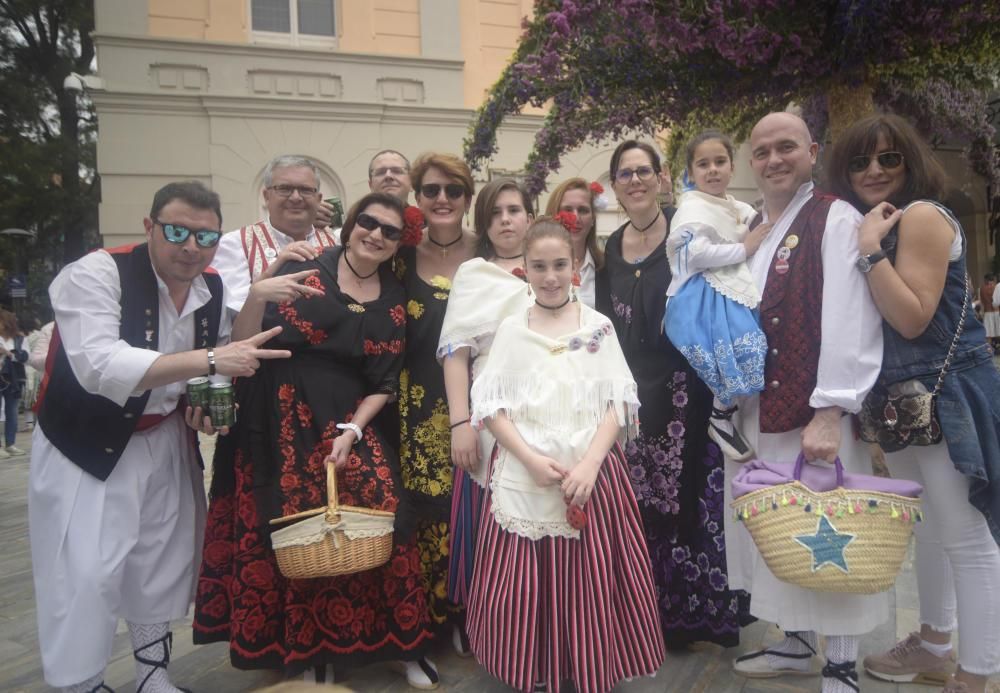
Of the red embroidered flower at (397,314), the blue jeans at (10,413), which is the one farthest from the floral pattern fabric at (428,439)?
the blue jeans at (10,413)

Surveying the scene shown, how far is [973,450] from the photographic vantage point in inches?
84.8

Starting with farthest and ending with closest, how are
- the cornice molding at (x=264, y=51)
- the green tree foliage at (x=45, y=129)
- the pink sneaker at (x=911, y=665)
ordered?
the green tree foliage at (x=45, y=129) → the cornice molding at (x=264, y=51) → the pink sneaker at (x=911, y=665)

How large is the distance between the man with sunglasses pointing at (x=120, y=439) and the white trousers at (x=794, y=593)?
1.84 m

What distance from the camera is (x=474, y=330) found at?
2.71m

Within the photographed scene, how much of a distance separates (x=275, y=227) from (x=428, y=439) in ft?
4.41

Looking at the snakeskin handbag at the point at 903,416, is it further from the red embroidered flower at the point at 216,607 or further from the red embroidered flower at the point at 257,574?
the red embroidered flower at the point at 216,607

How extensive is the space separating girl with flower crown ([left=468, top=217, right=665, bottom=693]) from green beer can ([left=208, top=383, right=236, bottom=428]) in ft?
3.00

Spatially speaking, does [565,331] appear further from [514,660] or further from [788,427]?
[514,660]

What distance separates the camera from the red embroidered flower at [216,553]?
→ 276cm

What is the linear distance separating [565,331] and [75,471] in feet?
6.14

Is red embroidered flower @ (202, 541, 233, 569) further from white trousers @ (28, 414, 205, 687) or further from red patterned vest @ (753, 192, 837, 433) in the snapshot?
red patterned vest @ (753, 192, 837, 433)

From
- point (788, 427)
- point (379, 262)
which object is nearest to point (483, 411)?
point (379, 262)

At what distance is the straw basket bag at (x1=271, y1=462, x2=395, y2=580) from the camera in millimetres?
2381

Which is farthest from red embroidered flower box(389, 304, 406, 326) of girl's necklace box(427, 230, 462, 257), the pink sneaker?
the pink sneaker
